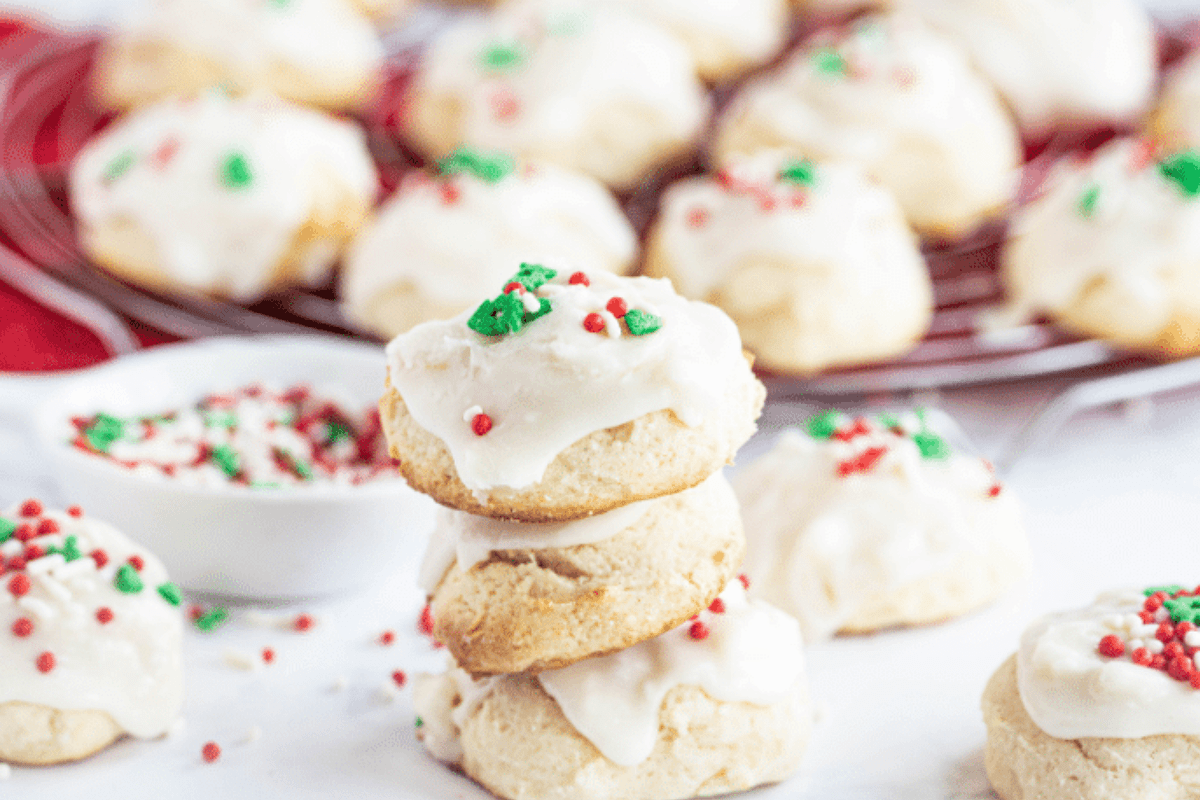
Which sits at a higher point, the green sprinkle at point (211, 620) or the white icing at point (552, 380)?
the white icing at point (552, 380)

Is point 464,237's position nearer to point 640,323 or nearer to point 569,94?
point 569,94

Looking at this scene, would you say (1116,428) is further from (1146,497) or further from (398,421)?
(398,421)

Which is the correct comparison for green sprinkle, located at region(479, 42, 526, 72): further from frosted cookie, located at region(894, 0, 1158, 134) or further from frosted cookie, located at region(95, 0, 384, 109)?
frosted cookie, located at region(894, 0, 1158, 134)

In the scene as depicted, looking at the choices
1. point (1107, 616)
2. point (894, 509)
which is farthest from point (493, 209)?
point (1107, 616)

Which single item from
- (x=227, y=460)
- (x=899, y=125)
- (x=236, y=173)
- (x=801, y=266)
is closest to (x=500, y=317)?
(x=227, y=460)

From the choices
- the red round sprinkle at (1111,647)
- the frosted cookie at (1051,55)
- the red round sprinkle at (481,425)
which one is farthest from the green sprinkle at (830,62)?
the red round sprinkle at (481,425)

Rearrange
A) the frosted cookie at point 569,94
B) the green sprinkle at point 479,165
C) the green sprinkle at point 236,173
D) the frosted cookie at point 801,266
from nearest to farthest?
the frosted cookie at point 801,266 < the green sprinkle at point 479,165 < the green sprinkle at point 236,173 < the frosted cookie at point 569,94

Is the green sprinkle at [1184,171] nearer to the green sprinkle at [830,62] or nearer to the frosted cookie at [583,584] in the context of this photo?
the green sprinkle at [830,62]
